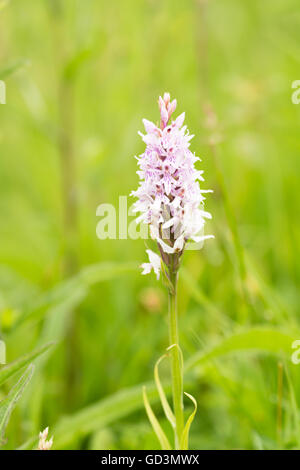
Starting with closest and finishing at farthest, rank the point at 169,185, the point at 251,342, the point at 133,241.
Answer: the point at 169,185, the point at 251,342, the point at 133,241

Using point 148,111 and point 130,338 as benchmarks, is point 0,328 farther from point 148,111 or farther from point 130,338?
point 148,111

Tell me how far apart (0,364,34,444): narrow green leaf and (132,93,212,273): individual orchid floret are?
0.24 m

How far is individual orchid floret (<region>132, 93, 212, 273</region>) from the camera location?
70 centimetres

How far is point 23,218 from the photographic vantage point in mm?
2373

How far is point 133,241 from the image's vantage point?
221cm

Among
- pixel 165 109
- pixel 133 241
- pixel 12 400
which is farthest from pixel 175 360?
pixel 133 241

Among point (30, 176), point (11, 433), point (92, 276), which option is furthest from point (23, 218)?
point (11, 433)

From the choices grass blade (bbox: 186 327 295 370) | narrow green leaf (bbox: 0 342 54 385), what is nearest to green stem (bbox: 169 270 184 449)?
narrow green leaf (bbox: 0 342 54 385)

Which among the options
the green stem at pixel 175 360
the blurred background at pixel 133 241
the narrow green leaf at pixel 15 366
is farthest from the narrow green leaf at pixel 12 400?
the blurred background at pixel 133 241

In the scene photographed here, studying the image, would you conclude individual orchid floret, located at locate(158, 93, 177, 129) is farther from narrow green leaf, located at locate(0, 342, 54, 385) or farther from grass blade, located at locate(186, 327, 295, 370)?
grass blade, located at locate(186, 327, 295, 370)

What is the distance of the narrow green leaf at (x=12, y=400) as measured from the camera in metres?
0.71

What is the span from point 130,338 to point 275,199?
920mm

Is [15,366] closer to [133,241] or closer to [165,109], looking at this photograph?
[165,109]

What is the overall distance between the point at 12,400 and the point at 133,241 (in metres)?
1.52
